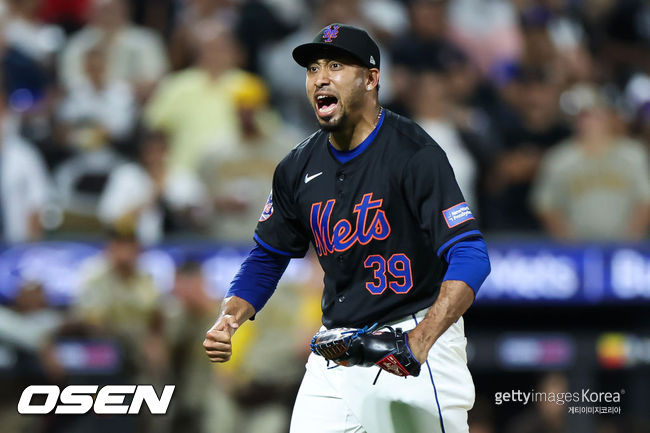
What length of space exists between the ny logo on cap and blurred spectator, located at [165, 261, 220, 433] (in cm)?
396

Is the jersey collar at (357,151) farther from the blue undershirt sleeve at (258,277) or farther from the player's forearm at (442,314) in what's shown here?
the player's forearm at (442,314)

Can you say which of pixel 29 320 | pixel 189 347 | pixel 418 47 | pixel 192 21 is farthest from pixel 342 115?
pixel 192 21

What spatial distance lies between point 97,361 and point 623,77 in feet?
17.8

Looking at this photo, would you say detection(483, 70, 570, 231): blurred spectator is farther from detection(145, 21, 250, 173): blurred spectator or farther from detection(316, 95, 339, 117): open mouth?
detection(316, 95, 339, 117): open mouth

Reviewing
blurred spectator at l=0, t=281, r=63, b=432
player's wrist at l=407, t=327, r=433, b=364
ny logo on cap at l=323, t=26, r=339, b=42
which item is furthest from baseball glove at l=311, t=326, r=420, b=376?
blurred spectator at l=0, t=281, r=63, b=432

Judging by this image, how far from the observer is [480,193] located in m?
8.59

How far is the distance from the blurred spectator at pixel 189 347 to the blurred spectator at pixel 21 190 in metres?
1.30

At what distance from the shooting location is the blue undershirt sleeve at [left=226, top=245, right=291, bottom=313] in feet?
14.0

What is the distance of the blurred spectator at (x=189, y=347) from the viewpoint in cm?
768

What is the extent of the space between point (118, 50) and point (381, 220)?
6322mm

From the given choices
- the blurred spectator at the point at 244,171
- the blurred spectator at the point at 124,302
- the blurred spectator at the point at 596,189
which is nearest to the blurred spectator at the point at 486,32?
the blurred spectator at the point at 596,189

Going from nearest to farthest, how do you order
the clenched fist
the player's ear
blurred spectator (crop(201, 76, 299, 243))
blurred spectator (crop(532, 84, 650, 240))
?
the clenched fist < the player's ear < blurred spectator (crop(201, 76, 299, 243)) < blurred spectator (crop(532, 84, 650, 240))

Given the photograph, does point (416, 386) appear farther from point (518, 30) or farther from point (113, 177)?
point (518, 30)

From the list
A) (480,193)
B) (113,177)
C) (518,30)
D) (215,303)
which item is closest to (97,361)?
(215,303)
